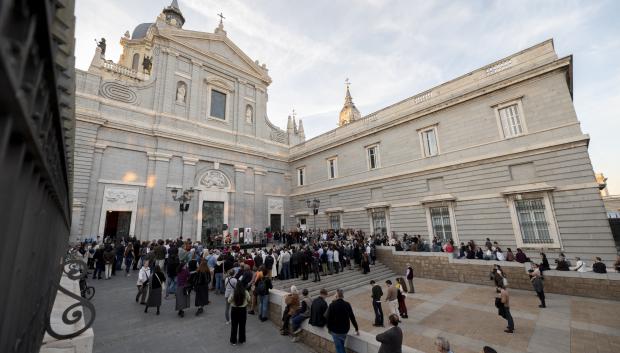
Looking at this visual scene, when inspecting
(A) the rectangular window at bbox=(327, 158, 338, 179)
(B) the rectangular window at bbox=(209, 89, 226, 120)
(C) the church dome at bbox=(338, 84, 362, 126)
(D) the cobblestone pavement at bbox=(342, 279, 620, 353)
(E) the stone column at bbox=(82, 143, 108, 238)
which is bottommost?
(D) the cobblestone pavement at bbox=(342, 279, 620, 353)

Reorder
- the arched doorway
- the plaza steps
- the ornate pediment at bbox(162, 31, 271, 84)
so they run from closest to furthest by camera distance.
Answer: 1. the plaza steps
2. the arched doorway
3. the ornate pediment at bbox(162, 31, 271, 84)

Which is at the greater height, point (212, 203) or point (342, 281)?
point (212, 203)

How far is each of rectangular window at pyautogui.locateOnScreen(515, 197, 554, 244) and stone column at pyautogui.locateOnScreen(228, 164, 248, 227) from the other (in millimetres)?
20906

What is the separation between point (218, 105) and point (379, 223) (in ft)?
63.6

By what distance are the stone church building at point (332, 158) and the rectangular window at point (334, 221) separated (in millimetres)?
96

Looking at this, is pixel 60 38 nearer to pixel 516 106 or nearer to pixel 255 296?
pixel 255 296

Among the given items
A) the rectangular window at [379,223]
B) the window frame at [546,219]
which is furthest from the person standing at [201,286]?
the window frame at [546,219]

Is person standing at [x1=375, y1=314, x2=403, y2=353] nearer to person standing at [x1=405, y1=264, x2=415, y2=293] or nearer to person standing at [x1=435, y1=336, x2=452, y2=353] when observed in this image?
person standing at [x1=435, y1=336, x2=452, y2=353]

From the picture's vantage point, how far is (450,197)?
55.5 feet

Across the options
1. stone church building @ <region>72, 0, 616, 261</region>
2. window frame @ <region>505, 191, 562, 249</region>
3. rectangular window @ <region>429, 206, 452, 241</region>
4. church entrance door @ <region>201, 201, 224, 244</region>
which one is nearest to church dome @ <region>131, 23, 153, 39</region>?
stone church building @ <region>72, 0, 616, 261</region>

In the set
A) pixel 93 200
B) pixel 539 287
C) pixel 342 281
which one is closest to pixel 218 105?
pixel 93 200

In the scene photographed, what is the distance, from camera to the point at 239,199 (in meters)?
25.6

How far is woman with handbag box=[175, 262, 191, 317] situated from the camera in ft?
27.2

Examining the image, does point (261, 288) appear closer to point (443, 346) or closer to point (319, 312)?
point (319, 312)
